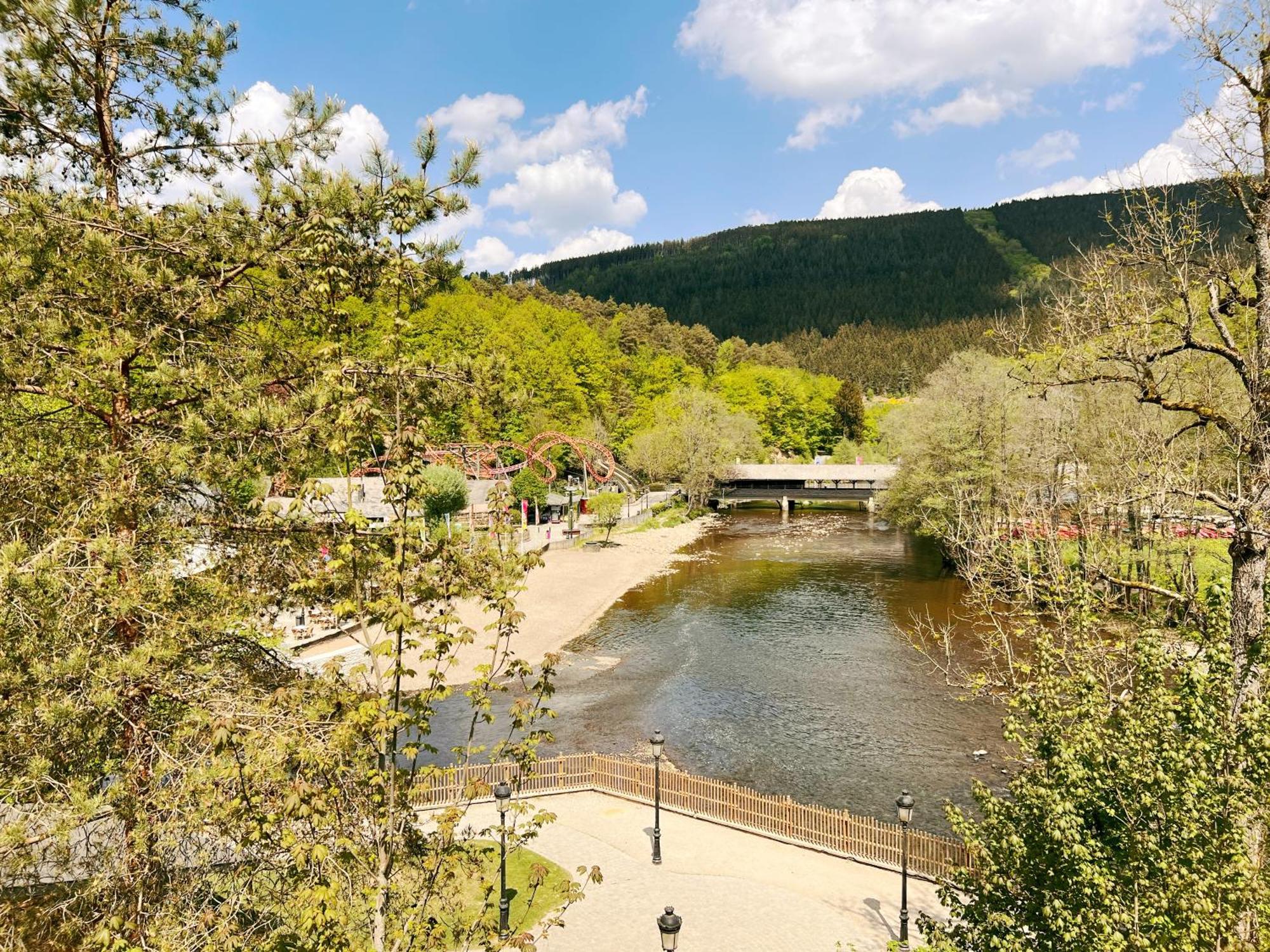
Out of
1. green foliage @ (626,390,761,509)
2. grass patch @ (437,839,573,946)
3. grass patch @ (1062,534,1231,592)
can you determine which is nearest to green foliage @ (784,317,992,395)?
green foliage @ (626,390,761,509)

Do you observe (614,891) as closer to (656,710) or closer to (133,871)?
(133,871)

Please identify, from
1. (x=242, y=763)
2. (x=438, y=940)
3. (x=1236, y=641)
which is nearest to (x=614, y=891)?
(x=438, y=940)

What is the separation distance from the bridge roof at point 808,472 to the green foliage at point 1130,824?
197 feet

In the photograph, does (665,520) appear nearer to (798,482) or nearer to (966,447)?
(798,482)

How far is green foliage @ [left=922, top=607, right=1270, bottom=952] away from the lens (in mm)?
5500

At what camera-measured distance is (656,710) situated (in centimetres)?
2266

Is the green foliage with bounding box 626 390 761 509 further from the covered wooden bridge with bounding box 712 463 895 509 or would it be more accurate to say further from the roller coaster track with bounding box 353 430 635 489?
the roller coaster track with bounding box 353 430 635 489

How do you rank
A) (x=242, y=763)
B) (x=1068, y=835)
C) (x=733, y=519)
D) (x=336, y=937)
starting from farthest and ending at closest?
(x=733, y=519) < (x=1068, y=835) < (x=242, y=763) < (x=336, y=937)

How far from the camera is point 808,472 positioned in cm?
6775

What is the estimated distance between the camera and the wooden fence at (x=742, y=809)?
1348cm

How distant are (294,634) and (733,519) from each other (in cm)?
4566

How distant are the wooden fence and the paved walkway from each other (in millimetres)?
261

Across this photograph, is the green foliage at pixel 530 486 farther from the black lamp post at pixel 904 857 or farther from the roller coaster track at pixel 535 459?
the black lamp post at pixel 904 857

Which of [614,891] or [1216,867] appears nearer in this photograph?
[1216,867]
